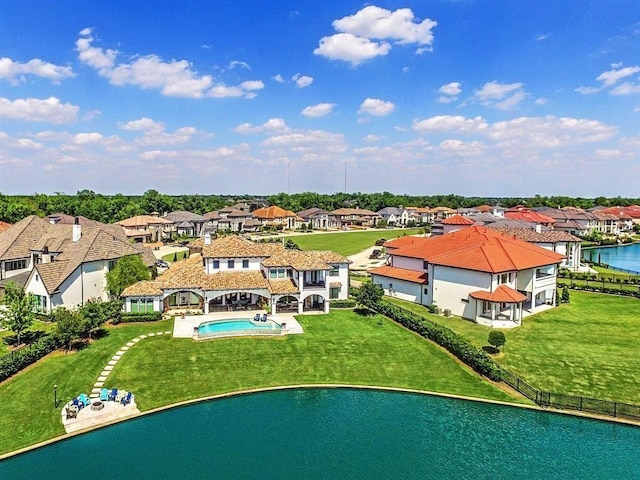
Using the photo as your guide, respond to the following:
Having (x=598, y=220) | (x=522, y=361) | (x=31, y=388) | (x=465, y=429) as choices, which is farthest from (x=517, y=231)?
(x=598, y=220)

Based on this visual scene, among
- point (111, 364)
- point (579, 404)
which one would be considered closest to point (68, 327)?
point (111, 364)

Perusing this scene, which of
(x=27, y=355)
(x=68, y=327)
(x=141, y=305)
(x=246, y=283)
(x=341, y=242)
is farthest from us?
(x=341, y=242)

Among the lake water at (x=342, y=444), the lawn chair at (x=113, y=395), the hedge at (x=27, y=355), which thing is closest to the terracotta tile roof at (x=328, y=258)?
the lake water at (x=342, y=444)

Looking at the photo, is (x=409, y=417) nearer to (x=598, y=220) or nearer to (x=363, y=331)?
(x=363, y=331)

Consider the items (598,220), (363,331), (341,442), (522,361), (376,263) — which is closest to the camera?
(341,442)

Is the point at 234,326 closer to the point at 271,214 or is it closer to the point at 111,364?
the point at 111,364

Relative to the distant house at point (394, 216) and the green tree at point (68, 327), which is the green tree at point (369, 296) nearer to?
the green tree at point (68, 327)
